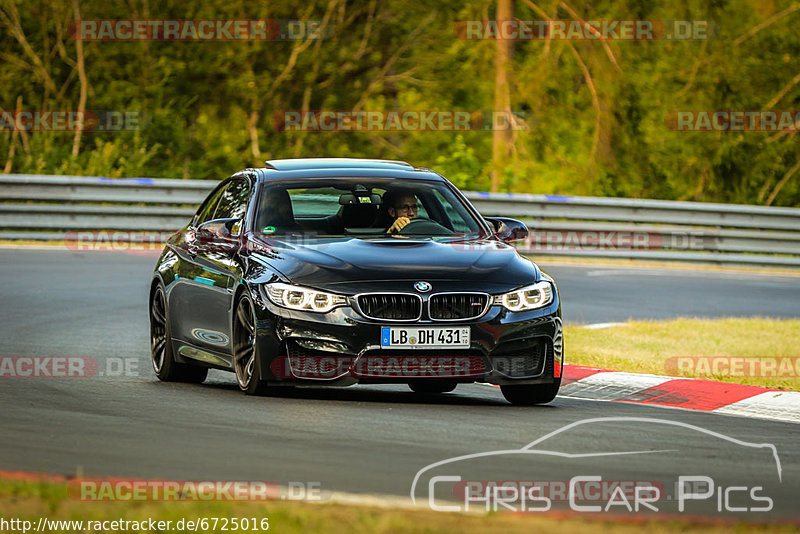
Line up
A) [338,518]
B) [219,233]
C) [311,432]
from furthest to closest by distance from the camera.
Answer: [219,233], [311,432], [338,518]

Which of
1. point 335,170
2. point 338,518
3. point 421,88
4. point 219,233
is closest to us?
point 338,518

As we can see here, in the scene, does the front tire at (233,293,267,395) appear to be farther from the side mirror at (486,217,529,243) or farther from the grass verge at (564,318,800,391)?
the grass verge at (564,318,800,391)

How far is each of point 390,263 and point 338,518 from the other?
4.10 m

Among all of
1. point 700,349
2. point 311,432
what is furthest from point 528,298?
point 700,349

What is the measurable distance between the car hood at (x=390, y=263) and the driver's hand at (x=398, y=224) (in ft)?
1.38

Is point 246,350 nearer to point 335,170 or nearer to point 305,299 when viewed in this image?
point 305,299

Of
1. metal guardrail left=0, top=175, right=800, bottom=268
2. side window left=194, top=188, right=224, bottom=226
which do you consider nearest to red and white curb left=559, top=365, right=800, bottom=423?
side window left=194, top=188, right=224, bottom=226

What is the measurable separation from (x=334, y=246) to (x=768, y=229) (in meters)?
16.5

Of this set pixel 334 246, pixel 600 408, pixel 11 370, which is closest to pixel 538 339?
pixel 600 408

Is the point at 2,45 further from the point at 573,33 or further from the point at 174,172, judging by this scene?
the point at 573,33

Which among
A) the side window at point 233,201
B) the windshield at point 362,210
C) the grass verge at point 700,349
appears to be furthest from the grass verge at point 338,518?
the grass verge at point 700,349

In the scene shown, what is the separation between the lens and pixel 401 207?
1109 cm

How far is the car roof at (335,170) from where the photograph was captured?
1121 cm

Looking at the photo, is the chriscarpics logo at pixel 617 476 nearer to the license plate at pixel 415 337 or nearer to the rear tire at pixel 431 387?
the license plate at pixel 415 337
